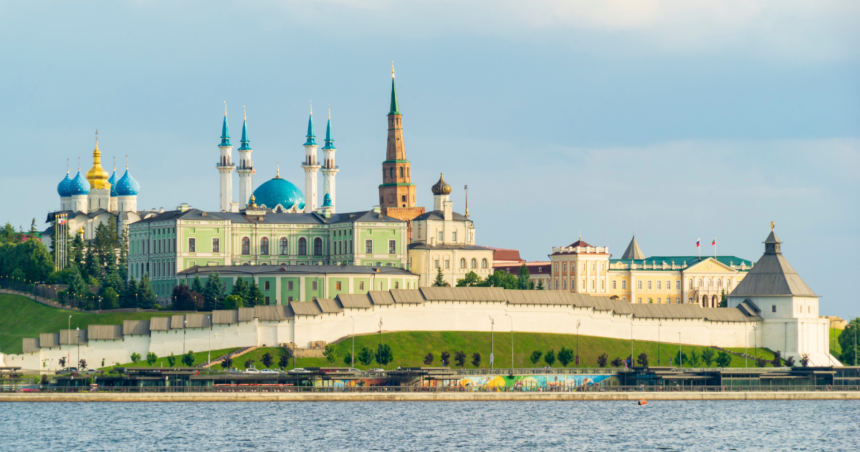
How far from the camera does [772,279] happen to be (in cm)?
14512

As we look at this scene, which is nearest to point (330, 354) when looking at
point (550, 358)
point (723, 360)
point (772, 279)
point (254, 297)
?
point (550, 358)

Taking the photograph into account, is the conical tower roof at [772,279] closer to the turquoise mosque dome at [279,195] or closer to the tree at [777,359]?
the tree at [777,359]

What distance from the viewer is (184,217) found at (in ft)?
496

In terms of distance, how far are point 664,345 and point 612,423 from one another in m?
39.2

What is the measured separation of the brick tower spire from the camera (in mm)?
175250

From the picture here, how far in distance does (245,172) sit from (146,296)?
128 feet

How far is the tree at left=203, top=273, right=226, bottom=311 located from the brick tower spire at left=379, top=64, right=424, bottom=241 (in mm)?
37246

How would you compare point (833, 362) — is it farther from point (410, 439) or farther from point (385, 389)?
point (410, 439)

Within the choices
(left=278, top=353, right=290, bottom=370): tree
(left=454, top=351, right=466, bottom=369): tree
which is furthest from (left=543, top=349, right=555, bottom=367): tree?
(left=278, top=353, right=290, bottom=370): tree

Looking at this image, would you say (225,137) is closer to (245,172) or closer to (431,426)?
(245,172)

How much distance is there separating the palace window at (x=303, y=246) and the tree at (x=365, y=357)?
38819 mm

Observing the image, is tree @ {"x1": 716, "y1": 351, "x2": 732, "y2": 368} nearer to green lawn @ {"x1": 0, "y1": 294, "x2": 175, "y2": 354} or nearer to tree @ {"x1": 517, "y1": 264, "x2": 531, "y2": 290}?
tree @ {"x1": 517, "y1": 264, "x2": 531, "y2": 290}

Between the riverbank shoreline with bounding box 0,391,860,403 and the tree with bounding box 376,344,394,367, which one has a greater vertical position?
the tree with bounding box 376,344,394,367

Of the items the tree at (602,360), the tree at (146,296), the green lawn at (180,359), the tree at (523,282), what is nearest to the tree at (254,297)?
the tree at (146,296)
